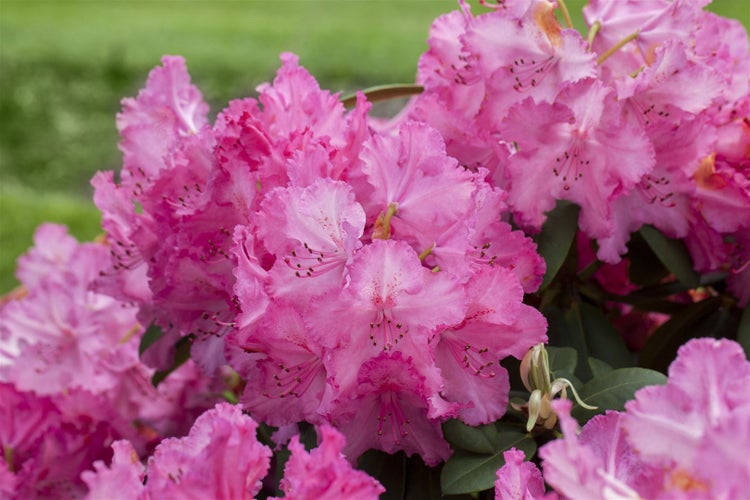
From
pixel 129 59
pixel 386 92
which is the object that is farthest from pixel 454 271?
pixel 129 59

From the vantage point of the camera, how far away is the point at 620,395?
2.59 ft

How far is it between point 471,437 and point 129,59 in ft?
16.7

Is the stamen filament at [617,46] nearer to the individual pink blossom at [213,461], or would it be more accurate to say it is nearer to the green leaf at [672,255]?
the green leaf at [672,255]

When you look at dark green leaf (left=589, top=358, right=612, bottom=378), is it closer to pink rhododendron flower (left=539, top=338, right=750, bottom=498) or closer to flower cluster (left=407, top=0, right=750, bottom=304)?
flower cluster (left=407, top=0, right=750, bottom=304)

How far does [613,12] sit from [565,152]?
0.15 m

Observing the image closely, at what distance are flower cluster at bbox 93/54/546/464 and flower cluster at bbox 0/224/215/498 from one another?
29 cm

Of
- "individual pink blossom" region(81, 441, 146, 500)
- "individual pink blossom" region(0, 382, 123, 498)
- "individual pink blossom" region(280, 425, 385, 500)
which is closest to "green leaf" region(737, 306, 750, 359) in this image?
"individual pink blossom" region(280, 425, 385, 500)

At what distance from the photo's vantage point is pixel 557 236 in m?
0.93

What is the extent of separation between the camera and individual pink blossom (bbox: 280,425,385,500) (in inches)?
23.9

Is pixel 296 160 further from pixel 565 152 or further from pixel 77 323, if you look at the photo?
pixel 77 323

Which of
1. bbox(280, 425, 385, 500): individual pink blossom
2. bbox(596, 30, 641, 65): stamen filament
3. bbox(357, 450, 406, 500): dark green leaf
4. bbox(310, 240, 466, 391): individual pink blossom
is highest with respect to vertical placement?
bbox(596, 30, 641, 65): stamen filament

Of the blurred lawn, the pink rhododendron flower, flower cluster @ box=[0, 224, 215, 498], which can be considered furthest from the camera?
the blurred lawn

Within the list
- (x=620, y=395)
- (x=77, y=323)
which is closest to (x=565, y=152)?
(x=620, y=395)

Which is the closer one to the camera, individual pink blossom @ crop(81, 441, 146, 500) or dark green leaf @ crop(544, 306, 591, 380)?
individual pink blossom @ crop(81, 441, 146, 500)
